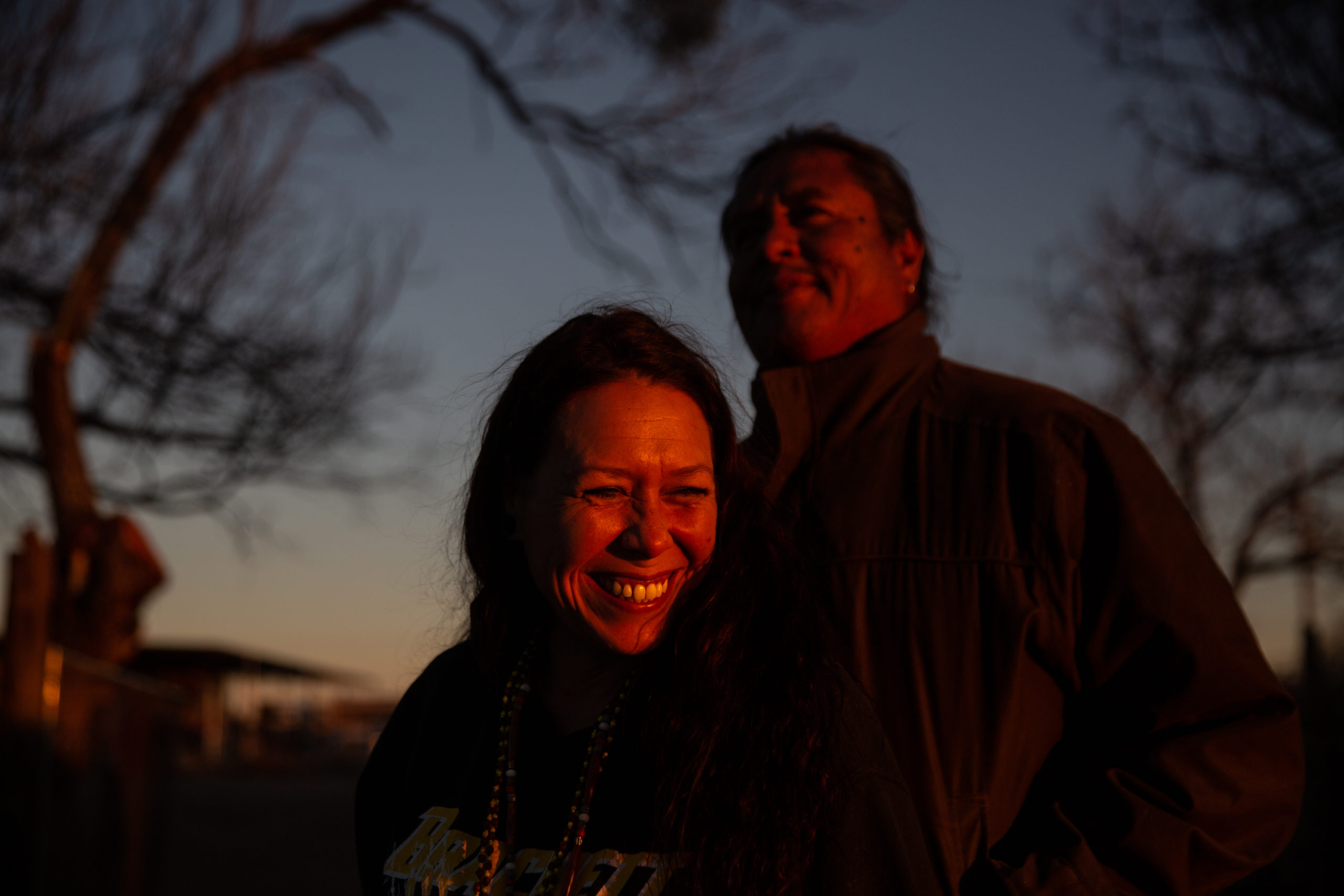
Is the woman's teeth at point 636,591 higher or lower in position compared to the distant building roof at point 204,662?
higher

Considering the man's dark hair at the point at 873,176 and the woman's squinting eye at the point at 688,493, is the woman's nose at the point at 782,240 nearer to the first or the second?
the man's dark hair at the point at 873,176

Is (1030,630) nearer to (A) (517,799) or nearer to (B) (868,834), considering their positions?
(B) (868,834)

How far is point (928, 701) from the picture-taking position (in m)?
2.09

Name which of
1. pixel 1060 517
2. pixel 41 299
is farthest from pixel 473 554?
pixel 41 299

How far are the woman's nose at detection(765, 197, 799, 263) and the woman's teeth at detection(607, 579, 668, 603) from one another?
102 centimetres

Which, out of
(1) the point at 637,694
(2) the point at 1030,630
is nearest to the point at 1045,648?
(2) the point at 1030,630

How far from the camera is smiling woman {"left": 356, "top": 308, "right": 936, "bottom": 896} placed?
1.70m

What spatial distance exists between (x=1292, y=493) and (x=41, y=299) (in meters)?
15.0

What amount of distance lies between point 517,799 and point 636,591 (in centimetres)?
38

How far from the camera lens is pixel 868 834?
166 centimetres

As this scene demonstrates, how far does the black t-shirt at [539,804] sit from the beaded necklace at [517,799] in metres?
0.01

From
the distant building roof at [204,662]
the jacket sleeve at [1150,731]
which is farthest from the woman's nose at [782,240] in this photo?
the distant building roof at [204,662]

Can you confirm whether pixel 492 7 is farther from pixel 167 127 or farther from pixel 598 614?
pixel 598 614

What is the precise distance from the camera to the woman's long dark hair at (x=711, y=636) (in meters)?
1.71
